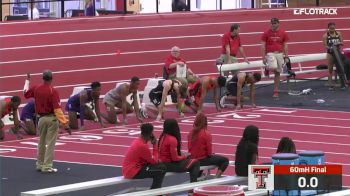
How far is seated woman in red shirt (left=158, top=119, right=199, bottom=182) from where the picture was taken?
14914mm

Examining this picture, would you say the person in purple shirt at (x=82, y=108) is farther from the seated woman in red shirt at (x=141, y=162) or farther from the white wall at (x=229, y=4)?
the white wall at (x=229, y=4)

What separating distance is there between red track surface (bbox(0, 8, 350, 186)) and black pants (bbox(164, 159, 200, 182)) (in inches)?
157

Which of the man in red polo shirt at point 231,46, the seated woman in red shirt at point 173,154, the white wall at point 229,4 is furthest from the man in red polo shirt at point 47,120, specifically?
the white wall at point 229,4

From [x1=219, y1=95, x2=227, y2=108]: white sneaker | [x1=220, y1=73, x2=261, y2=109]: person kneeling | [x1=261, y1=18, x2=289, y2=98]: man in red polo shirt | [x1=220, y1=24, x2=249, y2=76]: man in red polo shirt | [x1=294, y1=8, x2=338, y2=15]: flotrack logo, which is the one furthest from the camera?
[x1=294, y1=8, x2=338, y2=15]: flotrack logo

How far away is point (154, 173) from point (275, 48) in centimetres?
1194

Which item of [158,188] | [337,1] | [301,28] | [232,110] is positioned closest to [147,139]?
[158,188]

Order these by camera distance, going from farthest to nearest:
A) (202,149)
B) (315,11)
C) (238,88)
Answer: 1. (315,11)
2. (238,88)
3. (202,149)

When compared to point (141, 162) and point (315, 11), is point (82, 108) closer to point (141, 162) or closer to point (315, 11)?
Answer: point (141, 162)

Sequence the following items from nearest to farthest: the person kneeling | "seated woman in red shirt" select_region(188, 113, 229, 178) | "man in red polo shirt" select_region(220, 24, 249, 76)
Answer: "seated woman in red shirt" select_region(188, 113, 229, 178)
the person kneeling
"man in red polo shirt" select_region(220, 24, 249, 76)

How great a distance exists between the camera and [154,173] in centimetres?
1466

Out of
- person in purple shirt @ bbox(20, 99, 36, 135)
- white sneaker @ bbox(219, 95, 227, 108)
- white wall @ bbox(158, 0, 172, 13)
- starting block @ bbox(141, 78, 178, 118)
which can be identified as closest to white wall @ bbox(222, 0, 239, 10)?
white wall @ bbox(158, 0, 172, 13)

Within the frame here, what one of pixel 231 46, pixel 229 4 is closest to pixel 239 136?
pixel 231 46

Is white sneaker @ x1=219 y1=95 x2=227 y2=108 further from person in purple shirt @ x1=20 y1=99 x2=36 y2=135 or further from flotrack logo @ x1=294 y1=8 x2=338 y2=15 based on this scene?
flotrack logo @ x1=294 y1=8 x2=338 y2=15

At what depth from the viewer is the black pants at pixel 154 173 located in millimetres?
14648
